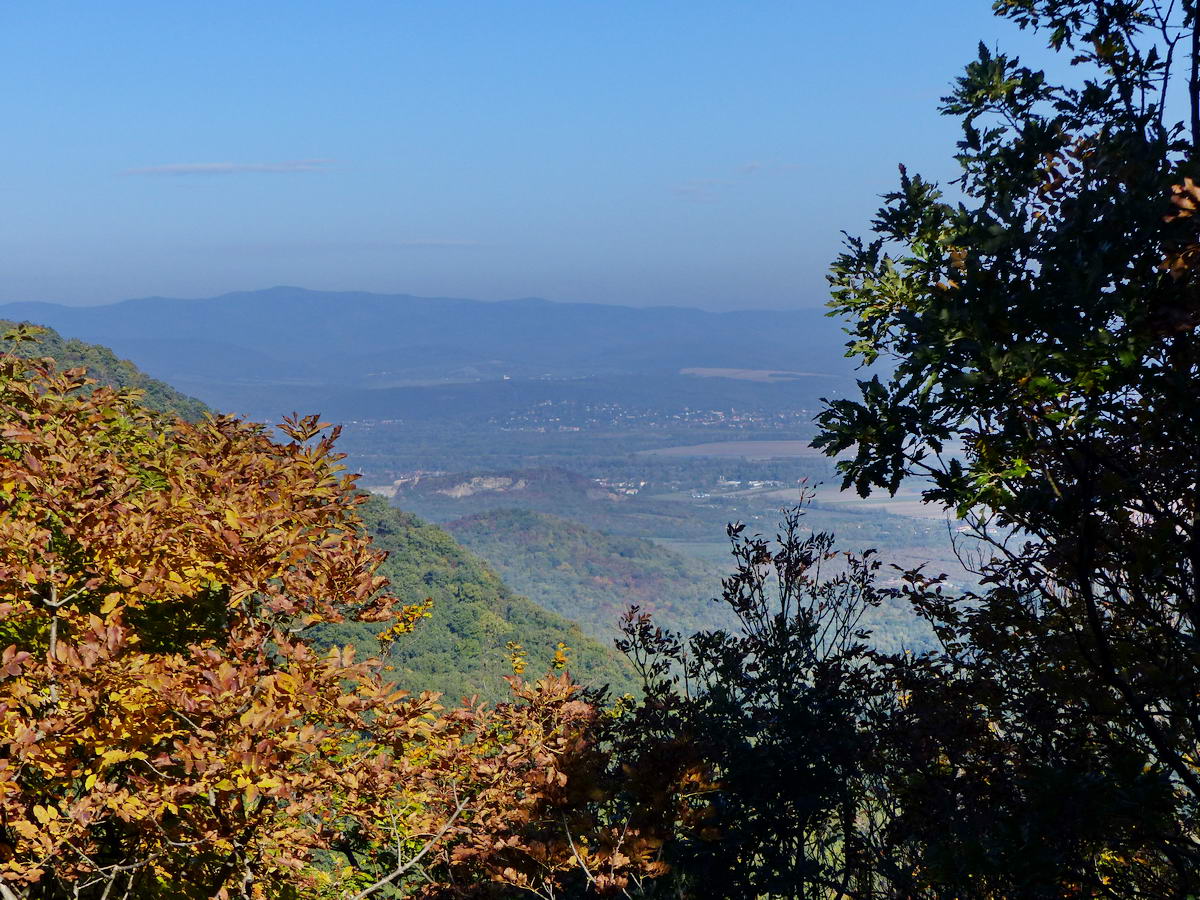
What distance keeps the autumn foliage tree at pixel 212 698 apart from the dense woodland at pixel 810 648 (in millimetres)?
19

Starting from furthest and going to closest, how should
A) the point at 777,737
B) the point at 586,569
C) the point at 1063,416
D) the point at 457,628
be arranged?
the point at 586,569 < the point at 457,628 < the point at 777,737 < the point at 1063,416

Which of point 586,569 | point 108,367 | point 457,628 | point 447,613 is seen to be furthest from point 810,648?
point 586,569

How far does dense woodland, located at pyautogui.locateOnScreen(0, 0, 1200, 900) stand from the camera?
2.83 metres

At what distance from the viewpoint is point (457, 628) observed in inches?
1539

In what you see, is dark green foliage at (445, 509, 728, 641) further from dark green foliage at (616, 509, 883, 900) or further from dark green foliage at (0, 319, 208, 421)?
dark green foliage at (616, 509, 883, 900)

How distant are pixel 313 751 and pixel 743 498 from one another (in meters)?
133

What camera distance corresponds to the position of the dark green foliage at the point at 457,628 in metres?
30.1

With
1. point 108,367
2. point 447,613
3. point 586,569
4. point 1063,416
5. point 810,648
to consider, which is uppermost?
point 1063,416

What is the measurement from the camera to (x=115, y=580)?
4062mm

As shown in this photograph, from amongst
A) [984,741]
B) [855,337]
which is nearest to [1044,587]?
[984,741]

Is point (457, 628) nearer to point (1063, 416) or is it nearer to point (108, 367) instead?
point (108, 367)

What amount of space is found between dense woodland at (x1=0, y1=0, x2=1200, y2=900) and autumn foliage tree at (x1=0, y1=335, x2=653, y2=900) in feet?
0.06

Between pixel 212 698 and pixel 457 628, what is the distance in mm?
36703

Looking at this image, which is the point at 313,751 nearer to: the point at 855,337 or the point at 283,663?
the point at 283,663
